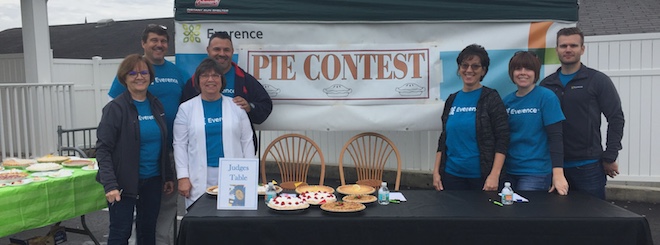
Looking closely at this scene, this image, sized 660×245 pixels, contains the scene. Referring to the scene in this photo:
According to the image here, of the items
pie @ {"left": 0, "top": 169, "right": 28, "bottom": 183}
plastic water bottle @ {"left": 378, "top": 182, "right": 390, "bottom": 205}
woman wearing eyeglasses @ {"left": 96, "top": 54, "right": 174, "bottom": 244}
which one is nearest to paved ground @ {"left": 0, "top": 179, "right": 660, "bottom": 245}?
pie @ {"left": 0, "top": 169, "right": 28, "bottom": 183}

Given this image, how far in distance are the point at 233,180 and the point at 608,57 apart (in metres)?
4.51

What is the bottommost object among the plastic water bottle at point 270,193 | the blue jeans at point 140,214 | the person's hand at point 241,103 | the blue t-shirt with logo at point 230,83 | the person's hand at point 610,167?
the blue jeans at point 140,214

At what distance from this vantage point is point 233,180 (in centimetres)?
275

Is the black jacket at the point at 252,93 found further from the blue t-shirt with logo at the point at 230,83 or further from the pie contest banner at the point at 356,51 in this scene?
the pie contest banner at the point at 356,51

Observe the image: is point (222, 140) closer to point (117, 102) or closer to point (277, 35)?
point (117, 102)

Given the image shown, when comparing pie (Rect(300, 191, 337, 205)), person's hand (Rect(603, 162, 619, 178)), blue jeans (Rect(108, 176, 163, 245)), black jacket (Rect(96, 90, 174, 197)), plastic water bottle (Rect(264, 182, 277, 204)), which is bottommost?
blue jeans (Rect(108, 176, 163, 245))

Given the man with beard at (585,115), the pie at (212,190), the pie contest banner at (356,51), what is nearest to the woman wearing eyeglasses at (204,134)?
the pie at (212,190)

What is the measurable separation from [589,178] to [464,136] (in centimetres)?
82

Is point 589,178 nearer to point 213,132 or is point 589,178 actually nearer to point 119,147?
point 213,132

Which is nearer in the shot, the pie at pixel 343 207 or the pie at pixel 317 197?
the pie at pixel 343 207

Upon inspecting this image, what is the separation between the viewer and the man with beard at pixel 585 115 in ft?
10.1

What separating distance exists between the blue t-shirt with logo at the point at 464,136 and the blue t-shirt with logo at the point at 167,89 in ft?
5.97

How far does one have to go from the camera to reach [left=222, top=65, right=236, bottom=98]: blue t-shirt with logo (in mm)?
3651

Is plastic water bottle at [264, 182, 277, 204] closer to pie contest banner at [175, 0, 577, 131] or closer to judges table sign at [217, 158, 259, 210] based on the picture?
judges table sign at [217, 158, 259, 210]
